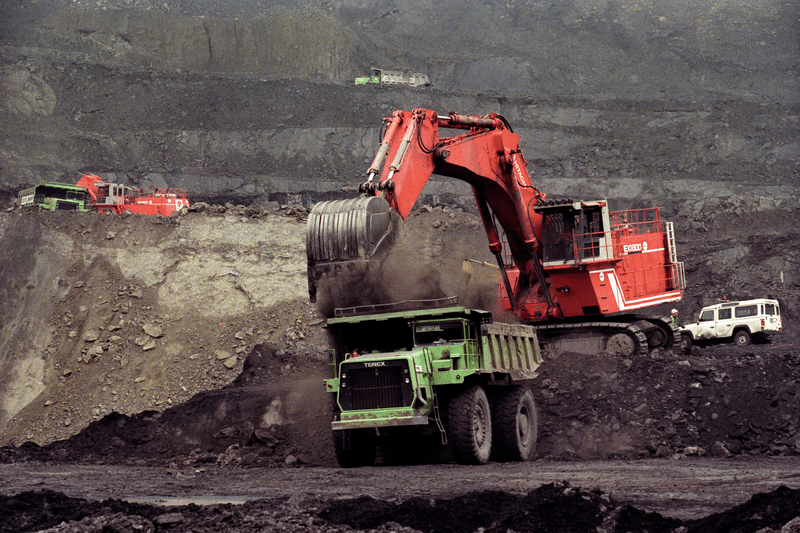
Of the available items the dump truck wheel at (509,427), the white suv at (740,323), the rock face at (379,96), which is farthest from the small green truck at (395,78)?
the dump truck wheel at (509,427)

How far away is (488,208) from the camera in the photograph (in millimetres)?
15625

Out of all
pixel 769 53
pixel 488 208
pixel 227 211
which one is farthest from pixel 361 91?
pixel 488 208

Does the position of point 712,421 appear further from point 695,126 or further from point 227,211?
point 695,126

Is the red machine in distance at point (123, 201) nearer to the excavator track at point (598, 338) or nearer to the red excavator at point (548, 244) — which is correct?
the red excavator at point (548, 244)

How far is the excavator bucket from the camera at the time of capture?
1021 cm

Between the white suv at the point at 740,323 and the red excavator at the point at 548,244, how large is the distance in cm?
719

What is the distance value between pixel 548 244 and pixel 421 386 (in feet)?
19.6

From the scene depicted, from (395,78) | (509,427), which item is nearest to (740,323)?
(509,427)

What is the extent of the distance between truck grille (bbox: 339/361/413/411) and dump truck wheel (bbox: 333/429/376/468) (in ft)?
1.87

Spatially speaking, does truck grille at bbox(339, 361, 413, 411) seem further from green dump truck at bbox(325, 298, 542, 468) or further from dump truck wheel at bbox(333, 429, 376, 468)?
dump truck wheel at bbox(333, 429, 376, 468)

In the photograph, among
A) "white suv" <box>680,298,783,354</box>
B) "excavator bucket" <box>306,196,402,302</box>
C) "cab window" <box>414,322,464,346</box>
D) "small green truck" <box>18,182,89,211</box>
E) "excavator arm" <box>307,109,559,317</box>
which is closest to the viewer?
"excavator bucket" <box>306,196,402,302</box>

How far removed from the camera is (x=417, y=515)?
7.21 metres

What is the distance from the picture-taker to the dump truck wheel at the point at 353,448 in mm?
11906

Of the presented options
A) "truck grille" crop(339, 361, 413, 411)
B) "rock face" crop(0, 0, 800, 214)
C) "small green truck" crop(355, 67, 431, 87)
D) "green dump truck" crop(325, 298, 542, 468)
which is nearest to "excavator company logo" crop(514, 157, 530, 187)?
"green dump truck" crop(325, 298, 542, 468)
